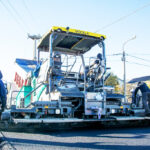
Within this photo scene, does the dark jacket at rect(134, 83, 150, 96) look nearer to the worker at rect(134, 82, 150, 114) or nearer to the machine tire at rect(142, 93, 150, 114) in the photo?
the worker at rect(134, 82, 150, 114)

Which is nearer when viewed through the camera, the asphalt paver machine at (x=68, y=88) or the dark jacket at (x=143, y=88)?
the asphalt paver machine at (x=68, y=88)

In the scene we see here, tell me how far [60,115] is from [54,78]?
1353 mm

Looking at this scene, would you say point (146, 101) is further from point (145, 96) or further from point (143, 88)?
point (143, 88)

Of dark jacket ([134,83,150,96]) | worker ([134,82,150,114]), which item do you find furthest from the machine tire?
dark jacket ([134,83,150,96])

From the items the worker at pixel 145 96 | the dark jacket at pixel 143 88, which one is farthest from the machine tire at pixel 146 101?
the dark jacket at pixel 143 88

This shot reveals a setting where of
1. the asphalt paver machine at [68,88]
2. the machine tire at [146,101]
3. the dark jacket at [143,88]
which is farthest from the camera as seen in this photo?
the dark jacket at [143,88]

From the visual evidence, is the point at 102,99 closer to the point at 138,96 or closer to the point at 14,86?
the point at 138,96

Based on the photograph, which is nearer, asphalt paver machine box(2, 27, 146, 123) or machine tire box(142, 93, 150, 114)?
asphalt paver machine box(2, 27, 146, 123)

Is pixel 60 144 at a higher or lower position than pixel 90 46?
lower

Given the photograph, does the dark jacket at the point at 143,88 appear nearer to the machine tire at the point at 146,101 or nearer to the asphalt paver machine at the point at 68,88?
the machine tire at the point at 146,101

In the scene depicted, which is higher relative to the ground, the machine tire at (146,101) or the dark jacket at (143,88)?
the dark jacket at (143,88)

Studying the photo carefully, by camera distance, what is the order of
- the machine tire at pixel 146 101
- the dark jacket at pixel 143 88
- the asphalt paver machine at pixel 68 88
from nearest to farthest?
the asphalt paver machine at pixel 68 88 → the machine tire at pixel 146 101 → the dark jacket at pixel 143 88

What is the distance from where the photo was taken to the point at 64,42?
7.72 m

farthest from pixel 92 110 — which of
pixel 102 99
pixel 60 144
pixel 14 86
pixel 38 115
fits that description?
pixel 14 86
